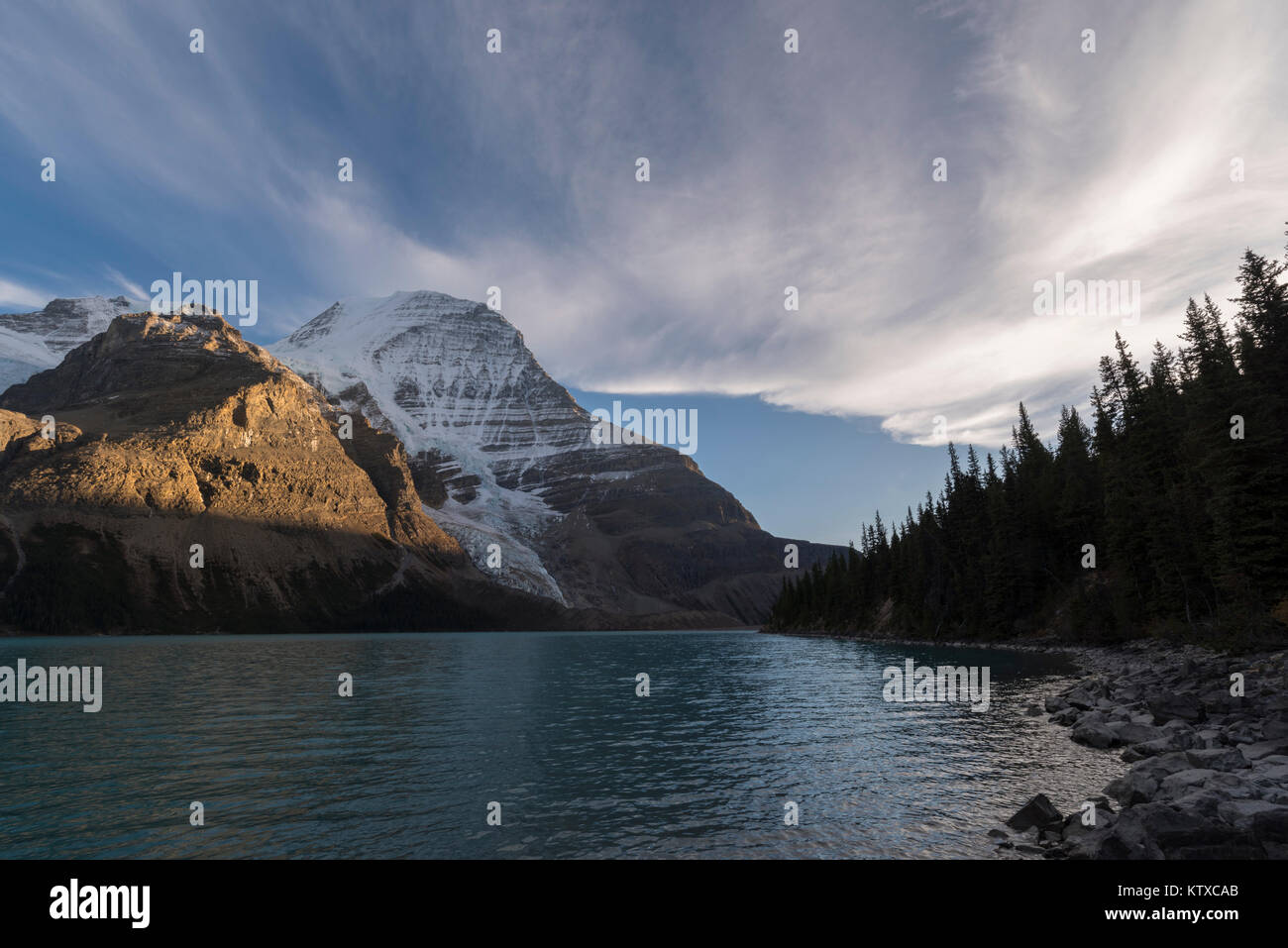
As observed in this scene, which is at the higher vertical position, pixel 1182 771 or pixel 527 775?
pixel 1182 771

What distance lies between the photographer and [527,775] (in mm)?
23797

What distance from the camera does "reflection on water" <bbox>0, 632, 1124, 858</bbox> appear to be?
663 inches

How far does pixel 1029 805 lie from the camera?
55.7 feet

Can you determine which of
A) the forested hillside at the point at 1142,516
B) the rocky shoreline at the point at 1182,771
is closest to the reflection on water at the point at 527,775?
the rocky shoreline at the point at 1182,771

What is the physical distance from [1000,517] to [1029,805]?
301 feet

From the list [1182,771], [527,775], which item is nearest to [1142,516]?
[1182,771]

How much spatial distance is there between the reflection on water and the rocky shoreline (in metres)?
1.33

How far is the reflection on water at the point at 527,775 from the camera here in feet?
55.2

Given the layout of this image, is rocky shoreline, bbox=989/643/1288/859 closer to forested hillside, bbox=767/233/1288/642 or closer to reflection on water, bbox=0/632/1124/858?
reflection on water, bbox=0/632/1124/858

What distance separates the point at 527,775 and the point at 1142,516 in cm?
6412

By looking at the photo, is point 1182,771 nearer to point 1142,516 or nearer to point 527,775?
point 527,775

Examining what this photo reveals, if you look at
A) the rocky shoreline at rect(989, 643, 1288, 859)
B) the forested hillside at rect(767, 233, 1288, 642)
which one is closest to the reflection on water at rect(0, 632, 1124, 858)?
the rocky shoreline at rect(989, 643, 1288, 859)

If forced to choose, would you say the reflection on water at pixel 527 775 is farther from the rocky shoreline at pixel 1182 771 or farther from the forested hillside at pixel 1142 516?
the forested hillside at pixel 1142 516
